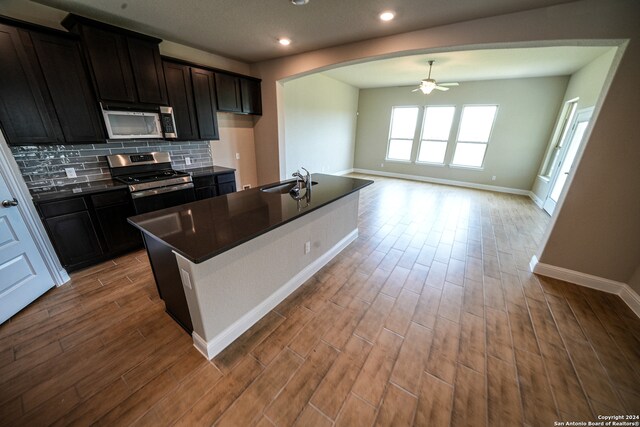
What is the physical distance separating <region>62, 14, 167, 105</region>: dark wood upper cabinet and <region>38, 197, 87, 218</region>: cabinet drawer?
118cm

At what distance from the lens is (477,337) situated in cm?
177

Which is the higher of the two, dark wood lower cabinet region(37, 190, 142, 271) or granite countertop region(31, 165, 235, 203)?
granite countertop region(31, 165, 235, 203)

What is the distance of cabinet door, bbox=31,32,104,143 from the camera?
85.8 inches

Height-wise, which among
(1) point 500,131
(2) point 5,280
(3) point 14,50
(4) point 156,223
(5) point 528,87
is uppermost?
(5) point 528,87

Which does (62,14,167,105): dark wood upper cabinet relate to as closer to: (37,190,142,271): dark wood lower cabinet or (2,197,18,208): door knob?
(37,190,142,271): dark wood lower cabinet

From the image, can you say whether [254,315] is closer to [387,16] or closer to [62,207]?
[62,207]

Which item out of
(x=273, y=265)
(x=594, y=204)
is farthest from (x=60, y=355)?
(x=594, y=204)

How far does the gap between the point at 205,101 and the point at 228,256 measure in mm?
3028

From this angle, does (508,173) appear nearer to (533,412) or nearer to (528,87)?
(528,87)

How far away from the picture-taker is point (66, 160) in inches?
101

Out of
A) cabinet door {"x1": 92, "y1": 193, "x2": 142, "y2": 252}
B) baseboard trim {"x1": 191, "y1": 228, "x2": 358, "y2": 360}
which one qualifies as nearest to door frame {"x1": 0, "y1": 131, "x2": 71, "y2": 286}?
cabinet door {"x1": 92, "y1": 193, "x2": 142, "y2": 252}

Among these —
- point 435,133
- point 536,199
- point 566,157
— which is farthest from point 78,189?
point 536,199

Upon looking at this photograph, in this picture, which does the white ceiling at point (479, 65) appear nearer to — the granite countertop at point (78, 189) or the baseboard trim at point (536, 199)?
the baseboard trim at point (536, 199)

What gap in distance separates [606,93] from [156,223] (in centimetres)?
382
